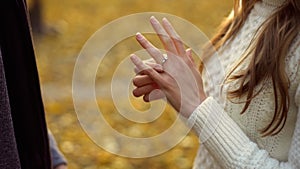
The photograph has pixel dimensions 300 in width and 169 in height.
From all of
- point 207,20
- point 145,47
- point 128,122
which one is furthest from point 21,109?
point 207,20

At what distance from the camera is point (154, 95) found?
77.4 inches

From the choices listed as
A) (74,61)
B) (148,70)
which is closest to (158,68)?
(148,70)

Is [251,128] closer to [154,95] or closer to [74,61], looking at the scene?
[154,95]

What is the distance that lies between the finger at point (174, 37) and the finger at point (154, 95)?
12cm

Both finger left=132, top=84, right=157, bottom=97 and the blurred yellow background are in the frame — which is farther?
the blurred yellow background

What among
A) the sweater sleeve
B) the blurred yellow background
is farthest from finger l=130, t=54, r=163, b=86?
the blurred yellow background

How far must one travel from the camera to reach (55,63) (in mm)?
8719

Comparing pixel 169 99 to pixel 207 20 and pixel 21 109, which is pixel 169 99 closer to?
pixel 21 109

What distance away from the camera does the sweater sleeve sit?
192 centimetres

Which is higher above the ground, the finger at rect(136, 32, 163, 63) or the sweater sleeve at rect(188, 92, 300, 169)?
the finger at rect(136, 32, 163, 63)

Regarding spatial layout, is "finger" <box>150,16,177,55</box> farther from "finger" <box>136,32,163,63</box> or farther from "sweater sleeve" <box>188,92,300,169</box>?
"sweater sleeve" <box>188,92,300,169</box>

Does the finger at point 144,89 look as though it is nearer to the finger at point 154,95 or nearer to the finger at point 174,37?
Answer: the finger at point 154,95

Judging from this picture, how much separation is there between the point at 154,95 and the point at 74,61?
6878 mm

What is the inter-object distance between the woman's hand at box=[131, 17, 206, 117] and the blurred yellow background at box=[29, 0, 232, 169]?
140 inches
